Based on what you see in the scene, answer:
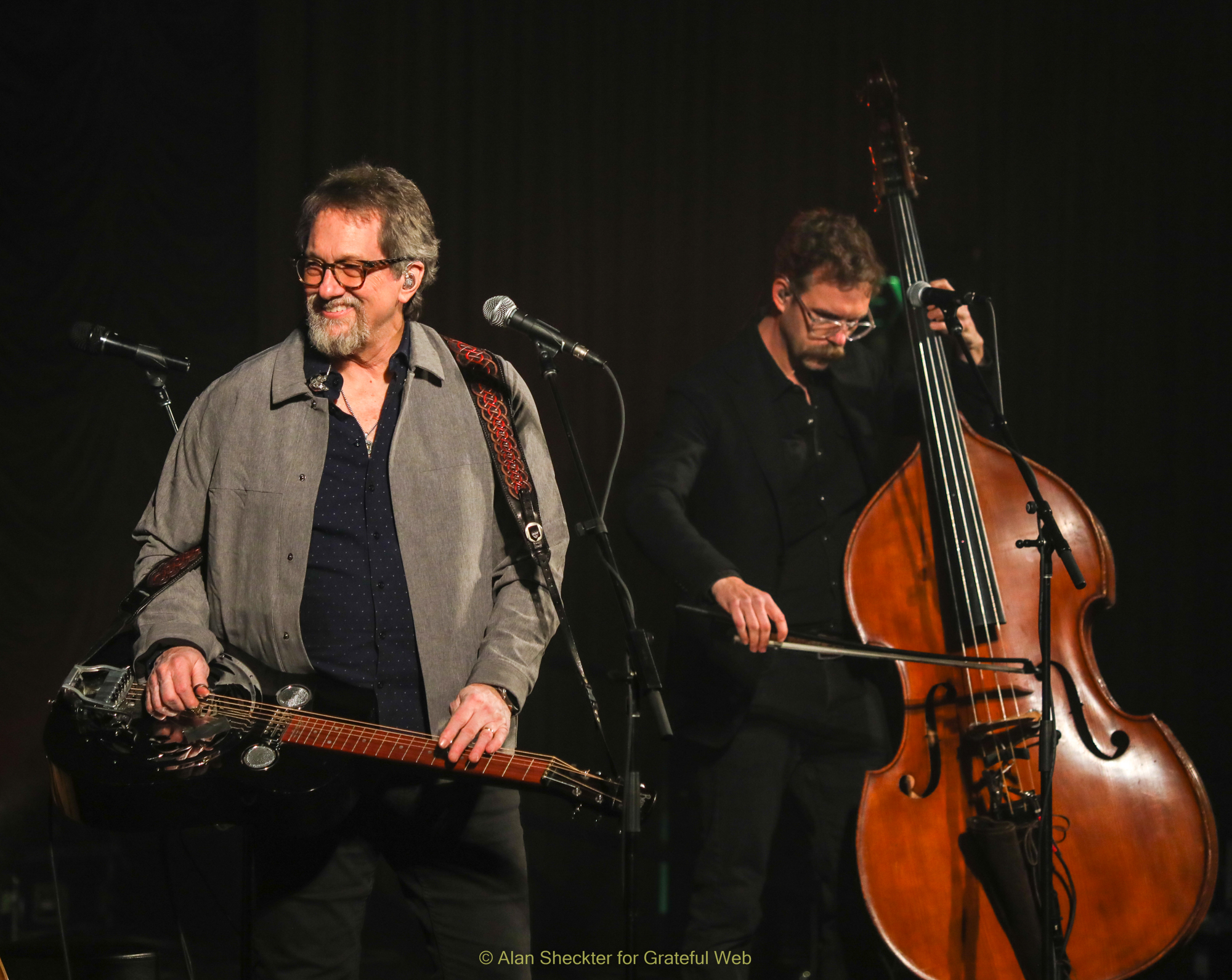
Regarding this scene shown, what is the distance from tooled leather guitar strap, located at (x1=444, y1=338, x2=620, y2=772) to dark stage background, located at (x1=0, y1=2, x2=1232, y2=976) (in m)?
1.23

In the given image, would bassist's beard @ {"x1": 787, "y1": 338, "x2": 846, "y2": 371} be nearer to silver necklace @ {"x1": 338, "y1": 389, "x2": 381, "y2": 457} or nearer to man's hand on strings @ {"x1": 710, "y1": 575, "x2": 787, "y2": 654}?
man's hand on strings @ {"x1": 710, "y1": 575, "x2": 787, "y2": 654}

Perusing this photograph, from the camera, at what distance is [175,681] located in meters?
1.72

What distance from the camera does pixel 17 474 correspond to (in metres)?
2.89

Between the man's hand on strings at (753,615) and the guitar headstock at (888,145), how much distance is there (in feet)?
3.61

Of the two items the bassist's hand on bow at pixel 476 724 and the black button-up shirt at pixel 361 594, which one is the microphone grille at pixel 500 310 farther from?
the bassist's hand on bow at pixel 476 724

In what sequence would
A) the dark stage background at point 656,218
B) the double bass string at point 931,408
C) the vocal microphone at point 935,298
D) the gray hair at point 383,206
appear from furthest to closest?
1. the dark stage background at point 656,218
2. the double bass string at point 931,408
3. the vocal microphone at point 935,298
4. the gray hair at point 383,206

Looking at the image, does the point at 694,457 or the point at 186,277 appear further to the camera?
the point at 186,277

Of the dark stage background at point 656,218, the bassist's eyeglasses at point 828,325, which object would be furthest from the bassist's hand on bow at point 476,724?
the dark stage background at point 656,218

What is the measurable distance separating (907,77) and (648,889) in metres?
2.76

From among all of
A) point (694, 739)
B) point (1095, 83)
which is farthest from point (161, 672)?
point (1095, 83)

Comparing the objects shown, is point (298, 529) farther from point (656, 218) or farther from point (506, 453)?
point (656, 218)

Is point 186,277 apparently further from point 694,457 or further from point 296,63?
point 694,457

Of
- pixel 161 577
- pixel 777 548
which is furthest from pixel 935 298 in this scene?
pixel 161 577

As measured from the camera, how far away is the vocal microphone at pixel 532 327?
5.63 ft
